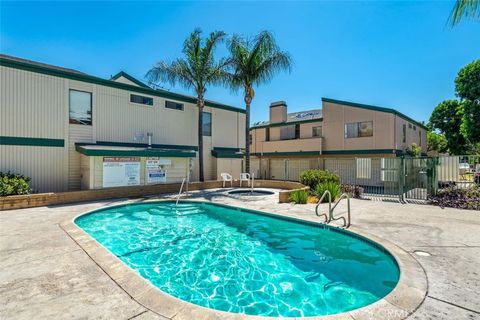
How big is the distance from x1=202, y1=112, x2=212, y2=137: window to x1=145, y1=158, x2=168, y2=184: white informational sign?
212 inches

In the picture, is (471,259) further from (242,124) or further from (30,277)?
(242,124)

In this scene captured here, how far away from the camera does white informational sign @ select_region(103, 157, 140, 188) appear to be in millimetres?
13289

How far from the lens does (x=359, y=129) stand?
824 inches

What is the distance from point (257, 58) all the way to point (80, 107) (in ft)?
37.7

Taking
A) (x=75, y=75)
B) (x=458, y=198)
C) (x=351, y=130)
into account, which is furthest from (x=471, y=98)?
(x=75, y=75)

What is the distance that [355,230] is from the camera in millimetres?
7125

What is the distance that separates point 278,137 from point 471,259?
73.2 feet

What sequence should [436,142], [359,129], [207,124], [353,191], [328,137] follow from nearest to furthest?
[353,191] < [207,124] < [359,129] < [328,137] < [436,142]

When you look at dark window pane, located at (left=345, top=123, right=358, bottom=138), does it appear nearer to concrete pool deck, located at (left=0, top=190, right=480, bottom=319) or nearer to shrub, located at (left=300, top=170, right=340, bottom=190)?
shrub, located at (left=300, top=170, right=340, bottom=190)

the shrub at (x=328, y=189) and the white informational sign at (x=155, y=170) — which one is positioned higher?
the white informational sign at (x=155, y=170)

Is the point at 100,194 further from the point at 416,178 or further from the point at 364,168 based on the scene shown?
the point at 416,178

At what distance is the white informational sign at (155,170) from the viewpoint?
14992 mm

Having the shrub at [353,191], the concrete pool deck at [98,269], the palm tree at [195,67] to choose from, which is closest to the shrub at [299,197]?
the concrete pool deck at [98,269]

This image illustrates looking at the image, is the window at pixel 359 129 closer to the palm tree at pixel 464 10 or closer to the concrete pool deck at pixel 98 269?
the concrete pool deck at pixel 98 269
